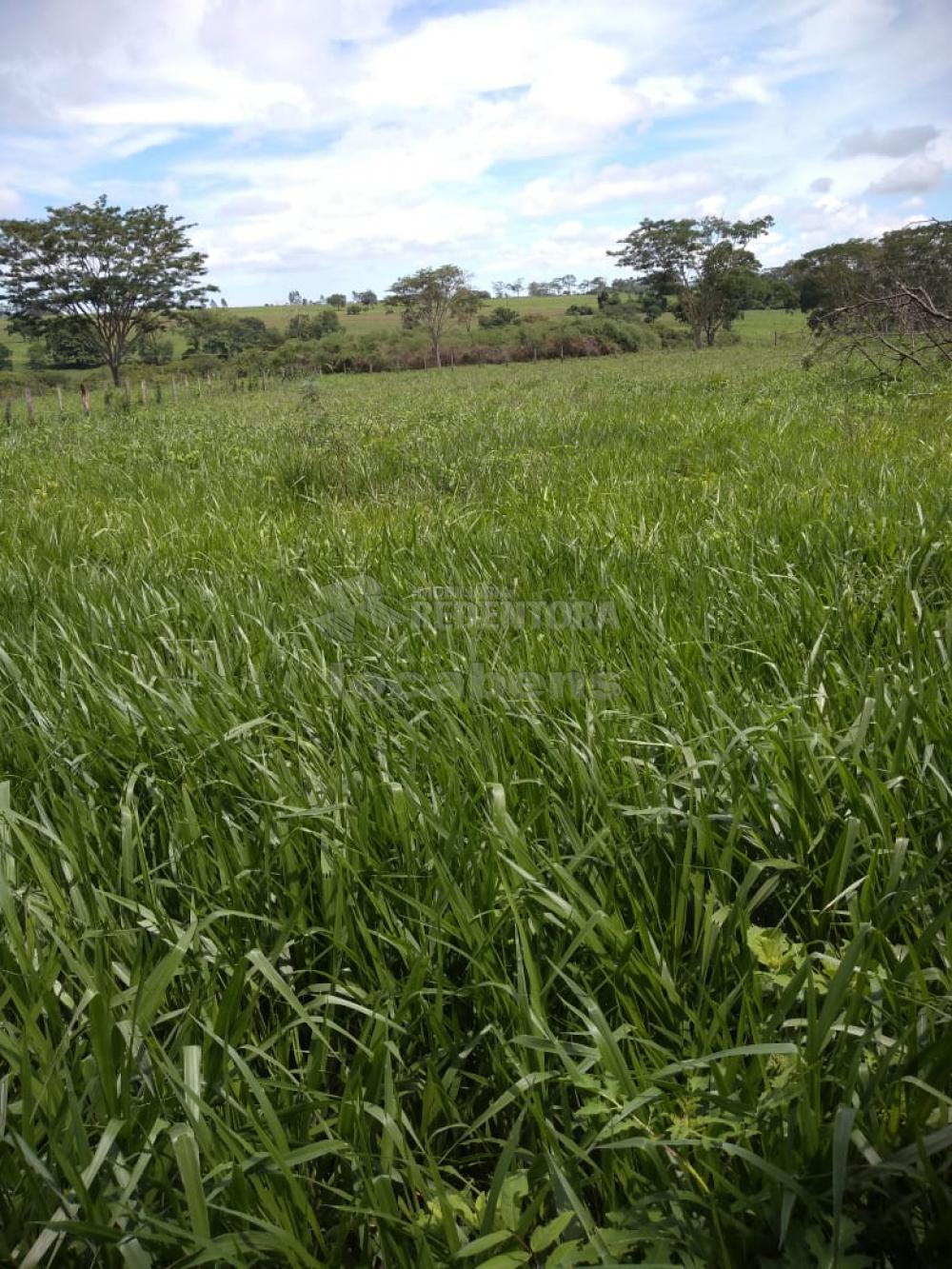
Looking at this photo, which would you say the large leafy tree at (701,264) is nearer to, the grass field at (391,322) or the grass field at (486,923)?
the grass field at (391,322)

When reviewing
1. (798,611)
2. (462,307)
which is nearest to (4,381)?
(462,307)

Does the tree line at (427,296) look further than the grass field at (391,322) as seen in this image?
No

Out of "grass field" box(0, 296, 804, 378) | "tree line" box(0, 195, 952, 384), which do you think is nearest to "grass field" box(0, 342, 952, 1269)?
"tree line" box(0, 195, 952, 384)

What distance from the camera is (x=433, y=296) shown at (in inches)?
2330

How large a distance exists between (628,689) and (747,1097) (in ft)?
3.35

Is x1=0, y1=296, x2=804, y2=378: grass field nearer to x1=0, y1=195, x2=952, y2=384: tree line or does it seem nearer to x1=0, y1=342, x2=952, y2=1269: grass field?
x1=0, y1=195, x2=952, y2=384: tree line

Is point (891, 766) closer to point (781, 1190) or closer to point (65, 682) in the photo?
point (781, 1190)

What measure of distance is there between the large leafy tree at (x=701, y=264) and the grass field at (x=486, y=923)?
196 ft

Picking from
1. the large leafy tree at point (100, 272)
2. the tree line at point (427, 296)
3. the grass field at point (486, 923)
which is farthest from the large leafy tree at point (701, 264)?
the grass field at point (486, 923)

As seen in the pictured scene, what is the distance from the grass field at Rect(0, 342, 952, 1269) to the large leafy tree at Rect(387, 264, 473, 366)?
60.1 m

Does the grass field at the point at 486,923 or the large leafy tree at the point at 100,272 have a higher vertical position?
the large leafy tree at the point at 100,272

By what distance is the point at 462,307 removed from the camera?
60.9 m

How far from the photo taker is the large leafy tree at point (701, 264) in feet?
190

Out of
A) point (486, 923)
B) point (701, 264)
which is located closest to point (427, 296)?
point (701, 264)
